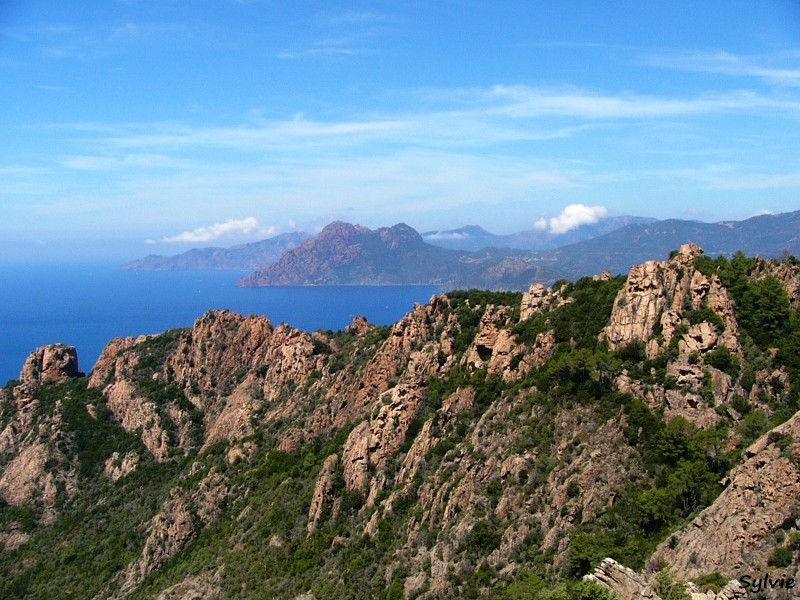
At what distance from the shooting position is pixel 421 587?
40.0m

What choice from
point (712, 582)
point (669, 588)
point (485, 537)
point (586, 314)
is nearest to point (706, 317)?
point (586, 314)

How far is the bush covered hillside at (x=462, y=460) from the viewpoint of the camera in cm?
3516

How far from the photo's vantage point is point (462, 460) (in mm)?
46688

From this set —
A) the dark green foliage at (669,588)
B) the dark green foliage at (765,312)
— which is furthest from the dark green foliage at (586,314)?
the dark green foliage at (669,588)

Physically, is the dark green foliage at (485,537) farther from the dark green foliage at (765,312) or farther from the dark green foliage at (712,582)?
the dark green foliage at (765,312)

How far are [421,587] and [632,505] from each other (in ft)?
40.5

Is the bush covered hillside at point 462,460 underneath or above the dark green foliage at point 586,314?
underneath

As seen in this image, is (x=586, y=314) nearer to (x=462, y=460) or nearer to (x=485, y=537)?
(x=462, y=460)

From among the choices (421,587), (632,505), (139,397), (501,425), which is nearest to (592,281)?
(501,425)

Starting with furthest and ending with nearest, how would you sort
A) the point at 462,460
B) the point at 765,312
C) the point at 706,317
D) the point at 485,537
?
the point at 462,460 < the point at 765,312 < the point at 706,317 < the point at 485,537

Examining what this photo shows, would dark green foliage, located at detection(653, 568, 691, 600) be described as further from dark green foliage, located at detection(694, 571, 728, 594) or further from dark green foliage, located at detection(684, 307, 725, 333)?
dark green foliage, located at detection(684, 307, 725, 333)

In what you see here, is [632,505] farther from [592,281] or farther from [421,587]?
[592,281]

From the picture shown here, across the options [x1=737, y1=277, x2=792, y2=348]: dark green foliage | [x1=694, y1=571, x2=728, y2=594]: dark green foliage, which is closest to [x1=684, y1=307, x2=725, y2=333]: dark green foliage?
[x1=737, y1=277, x2=792, y2=348]: dark green foliage

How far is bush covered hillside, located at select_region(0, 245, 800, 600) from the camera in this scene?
3516 cm
